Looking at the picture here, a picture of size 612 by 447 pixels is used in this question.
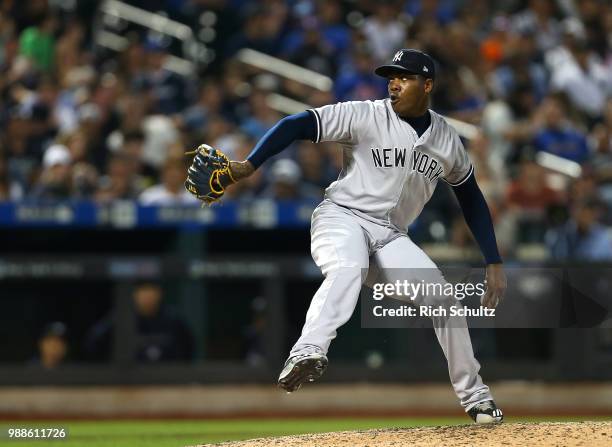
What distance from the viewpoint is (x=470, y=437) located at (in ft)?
17.6

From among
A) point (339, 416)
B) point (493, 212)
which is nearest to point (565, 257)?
point (493, 212)

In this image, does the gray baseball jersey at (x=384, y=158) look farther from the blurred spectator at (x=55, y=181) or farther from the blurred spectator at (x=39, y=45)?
the blurred spectator at (x=39, y=45)

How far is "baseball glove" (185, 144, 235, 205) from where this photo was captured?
18.0ft

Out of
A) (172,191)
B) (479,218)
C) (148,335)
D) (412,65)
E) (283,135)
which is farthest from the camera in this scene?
(148,335)

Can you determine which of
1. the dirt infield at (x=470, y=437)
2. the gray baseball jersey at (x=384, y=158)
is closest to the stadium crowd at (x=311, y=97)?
the gray baseball jersey at (x=384, y=158)

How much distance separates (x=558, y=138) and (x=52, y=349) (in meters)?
4.98

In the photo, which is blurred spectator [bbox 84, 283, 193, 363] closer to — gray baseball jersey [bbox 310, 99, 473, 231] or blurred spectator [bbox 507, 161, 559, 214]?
blurred spectator [bbox 507, 161, 559, 214]

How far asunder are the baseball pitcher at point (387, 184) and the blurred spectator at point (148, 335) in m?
4.06

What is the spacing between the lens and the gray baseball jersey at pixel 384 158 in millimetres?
5711

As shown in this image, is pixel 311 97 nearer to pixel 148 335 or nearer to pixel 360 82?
pixel 360 82

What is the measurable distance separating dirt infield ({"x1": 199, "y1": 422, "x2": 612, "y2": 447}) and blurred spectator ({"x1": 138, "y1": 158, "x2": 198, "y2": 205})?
4.00 m

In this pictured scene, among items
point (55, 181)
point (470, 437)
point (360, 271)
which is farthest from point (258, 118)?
point (470, 437)

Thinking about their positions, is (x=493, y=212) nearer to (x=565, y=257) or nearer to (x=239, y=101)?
(x=565, y=257)

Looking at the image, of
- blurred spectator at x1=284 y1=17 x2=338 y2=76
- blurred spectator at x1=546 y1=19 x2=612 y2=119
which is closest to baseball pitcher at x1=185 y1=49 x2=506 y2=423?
blurred spectator at x1=546 y1=19 x2=612 y2=119
